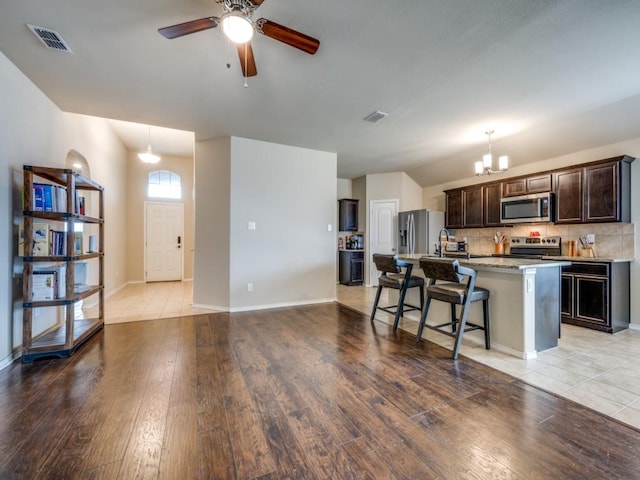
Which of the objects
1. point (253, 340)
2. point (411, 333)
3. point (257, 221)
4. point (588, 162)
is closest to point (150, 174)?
point (257, 221)

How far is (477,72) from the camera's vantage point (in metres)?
2.64

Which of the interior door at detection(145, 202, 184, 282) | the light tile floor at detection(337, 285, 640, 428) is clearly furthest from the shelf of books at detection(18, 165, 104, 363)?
the interior door at detection(145, 202, 184, 282)

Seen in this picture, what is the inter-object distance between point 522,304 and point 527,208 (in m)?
2.61

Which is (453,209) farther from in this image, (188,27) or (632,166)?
(188,27)

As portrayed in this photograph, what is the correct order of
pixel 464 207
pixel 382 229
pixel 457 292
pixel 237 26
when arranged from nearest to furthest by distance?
pixel 237 26, pixel 457 292, pixel 464 207, pixel 382 229

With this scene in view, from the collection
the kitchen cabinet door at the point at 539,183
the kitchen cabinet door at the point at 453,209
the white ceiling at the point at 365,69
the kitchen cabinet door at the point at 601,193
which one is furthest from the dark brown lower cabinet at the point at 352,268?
the kitchen cabinet door at the point at 601,193

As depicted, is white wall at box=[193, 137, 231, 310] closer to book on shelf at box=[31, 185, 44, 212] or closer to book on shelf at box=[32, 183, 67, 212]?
book on shelf at box=[32, 183, 67, 212]

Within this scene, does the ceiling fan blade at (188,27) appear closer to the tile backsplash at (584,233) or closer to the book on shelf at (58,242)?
the book on shelf at (58,242)

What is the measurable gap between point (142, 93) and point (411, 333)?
4.05m

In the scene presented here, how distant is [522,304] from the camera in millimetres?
2664

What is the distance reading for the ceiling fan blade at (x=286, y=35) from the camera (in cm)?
179

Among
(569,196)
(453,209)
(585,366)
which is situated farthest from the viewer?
(453,209)

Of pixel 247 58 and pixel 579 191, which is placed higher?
pixel 247 58

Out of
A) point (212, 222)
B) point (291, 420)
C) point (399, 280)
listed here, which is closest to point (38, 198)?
point (212, 222)
